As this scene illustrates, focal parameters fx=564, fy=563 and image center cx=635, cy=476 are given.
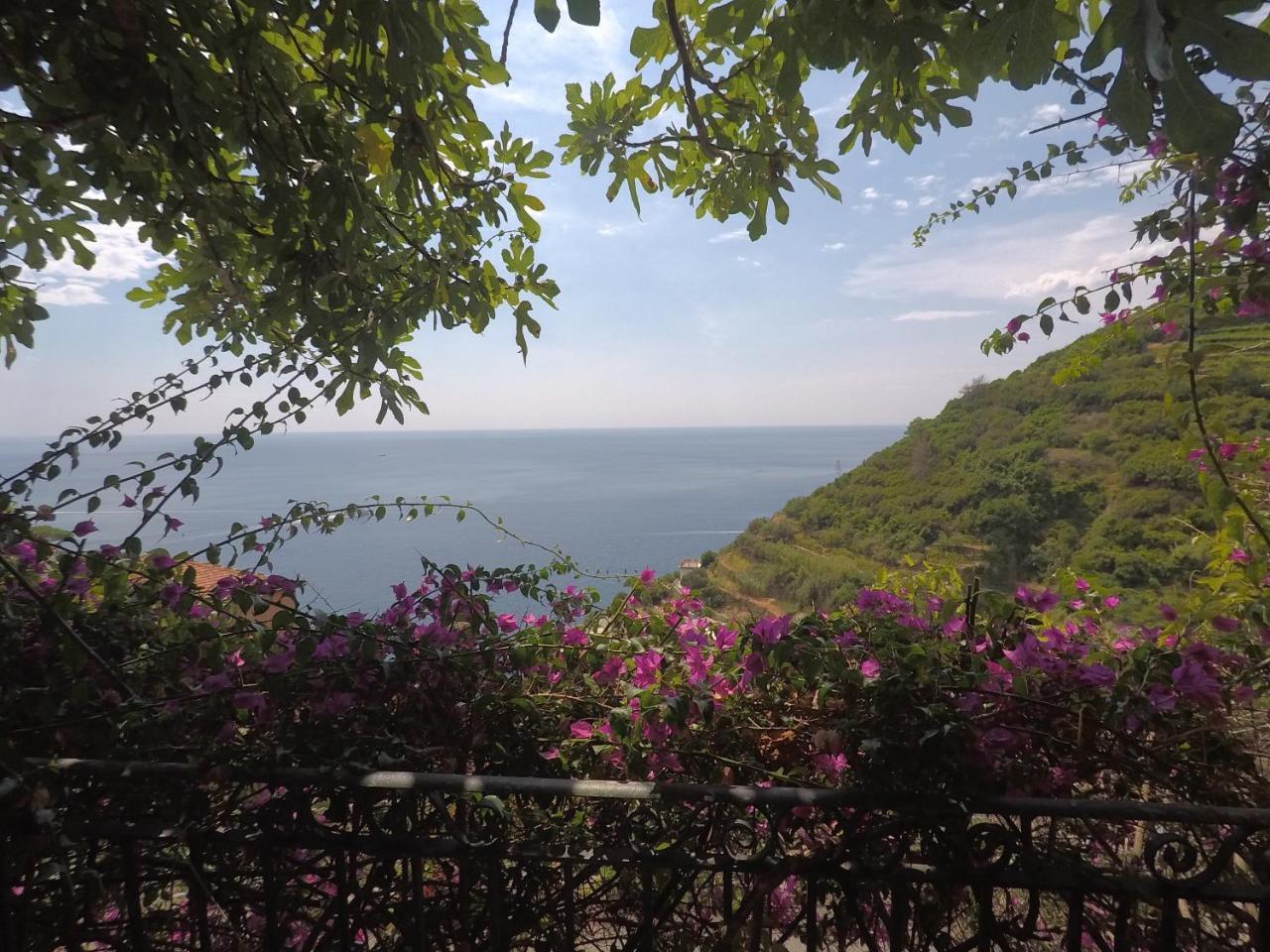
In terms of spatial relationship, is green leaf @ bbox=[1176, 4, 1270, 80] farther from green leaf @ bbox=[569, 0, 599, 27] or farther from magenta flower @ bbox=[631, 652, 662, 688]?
magenta flower @ bbox=[631, 652, 662, 688]

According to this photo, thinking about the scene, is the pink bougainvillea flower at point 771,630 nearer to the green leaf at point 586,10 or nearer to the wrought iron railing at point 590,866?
the wrought iron railing at point 590,866

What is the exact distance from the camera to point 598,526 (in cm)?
309

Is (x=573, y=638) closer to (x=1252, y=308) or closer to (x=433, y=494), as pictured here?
(x=433, y=494)

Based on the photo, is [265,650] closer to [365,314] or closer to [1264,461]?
[365,314]

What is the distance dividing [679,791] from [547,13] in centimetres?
140

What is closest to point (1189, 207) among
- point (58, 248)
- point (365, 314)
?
point (365, 314)

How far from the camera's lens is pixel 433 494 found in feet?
6.98

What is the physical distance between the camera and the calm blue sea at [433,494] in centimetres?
175

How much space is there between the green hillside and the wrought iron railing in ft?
2.83

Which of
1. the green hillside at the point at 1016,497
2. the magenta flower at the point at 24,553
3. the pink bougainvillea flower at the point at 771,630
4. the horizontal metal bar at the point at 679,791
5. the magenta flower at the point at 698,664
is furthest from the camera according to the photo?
the green hillside at the point at 1016,497

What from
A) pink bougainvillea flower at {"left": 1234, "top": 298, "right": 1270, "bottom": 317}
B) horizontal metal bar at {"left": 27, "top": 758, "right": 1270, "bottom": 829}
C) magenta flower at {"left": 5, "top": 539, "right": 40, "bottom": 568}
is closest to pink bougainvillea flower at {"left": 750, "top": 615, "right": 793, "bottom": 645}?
horizontal metal bar at {"left": 27, "top": 758, "right": 1270, "bottom": 829}

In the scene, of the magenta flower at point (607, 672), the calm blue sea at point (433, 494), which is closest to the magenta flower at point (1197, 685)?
the magenta flower at point (607, 672)

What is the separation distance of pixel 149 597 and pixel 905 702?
5.91 feet

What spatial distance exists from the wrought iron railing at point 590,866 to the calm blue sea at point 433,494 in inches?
21.5
